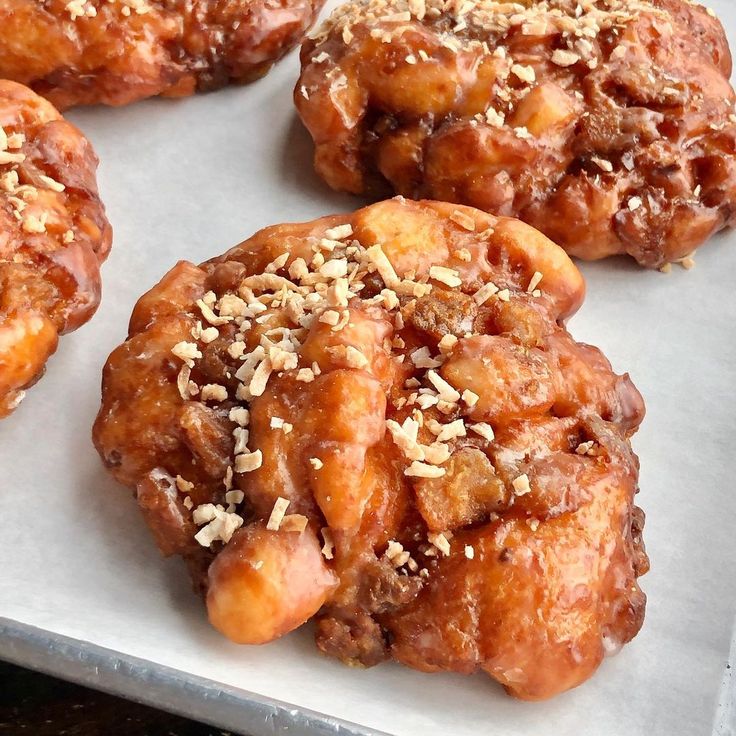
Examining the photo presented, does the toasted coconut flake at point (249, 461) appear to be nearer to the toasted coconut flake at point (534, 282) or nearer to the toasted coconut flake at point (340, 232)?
the toasted coconut flake at point (340, 232)

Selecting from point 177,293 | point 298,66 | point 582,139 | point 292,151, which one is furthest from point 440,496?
point 298,66

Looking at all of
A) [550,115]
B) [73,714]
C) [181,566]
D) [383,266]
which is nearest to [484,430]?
[383,266]

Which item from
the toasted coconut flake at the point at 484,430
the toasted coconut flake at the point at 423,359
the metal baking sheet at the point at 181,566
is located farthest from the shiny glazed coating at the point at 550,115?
the toasted coconut flake at the point at 484,430

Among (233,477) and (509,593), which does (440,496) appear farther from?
(233,477)

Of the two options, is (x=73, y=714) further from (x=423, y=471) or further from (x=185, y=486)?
(x=423, y=471)

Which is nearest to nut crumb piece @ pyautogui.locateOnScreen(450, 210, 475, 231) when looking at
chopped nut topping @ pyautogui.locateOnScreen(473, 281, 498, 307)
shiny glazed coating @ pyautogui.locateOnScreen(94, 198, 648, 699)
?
shiny glazed coating @ pyautogui.locateOnScreen(94, 198, 648, 699)

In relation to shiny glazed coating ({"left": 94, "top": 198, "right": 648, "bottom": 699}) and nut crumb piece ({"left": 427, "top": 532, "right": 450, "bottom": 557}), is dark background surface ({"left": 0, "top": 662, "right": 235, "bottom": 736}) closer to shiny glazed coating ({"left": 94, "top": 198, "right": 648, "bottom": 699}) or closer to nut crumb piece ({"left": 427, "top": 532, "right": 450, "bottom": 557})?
shiny glazed coating ({"left": 94, "top": 198, "right": 648, "bottom": 699})
